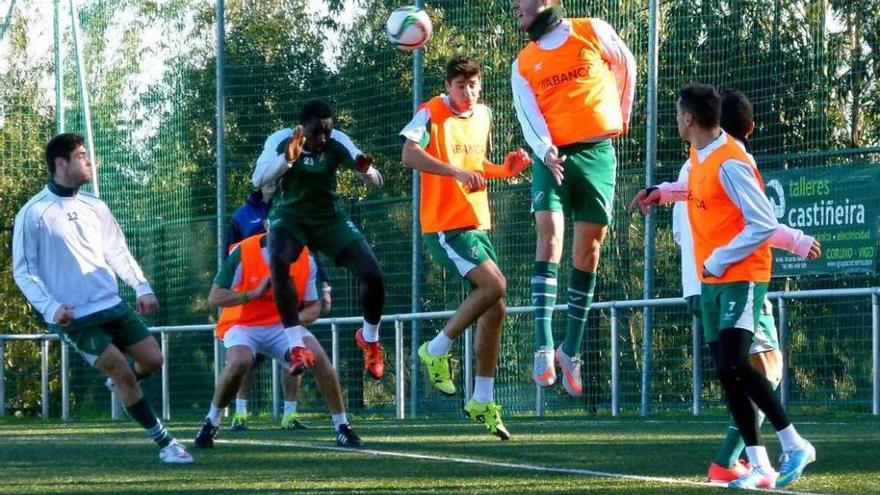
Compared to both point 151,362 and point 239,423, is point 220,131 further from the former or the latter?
point 151,362

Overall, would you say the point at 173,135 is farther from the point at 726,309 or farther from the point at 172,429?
the point at 726,309

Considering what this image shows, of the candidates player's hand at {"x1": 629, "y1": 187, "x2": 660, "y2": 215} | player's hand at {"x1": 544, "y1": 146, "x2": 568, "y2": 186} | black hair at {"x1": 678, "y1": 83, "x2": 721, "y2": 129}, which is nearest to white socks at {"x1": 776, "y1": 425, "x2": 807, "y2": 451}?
player's hand at {"x1": 629, "y1": 187, "x2": 660, "y2": 215}

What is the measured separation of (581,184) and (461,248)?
3.93ft

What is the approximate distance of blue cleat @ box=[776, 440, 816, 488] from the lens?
708 cm

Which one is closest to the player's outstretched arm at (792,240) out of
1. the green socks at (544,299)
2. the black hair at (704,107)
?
the black hair at (704,107)

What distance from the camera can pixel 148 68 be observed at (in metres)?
22.5

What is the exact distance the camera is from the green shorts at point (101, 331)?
9664mm

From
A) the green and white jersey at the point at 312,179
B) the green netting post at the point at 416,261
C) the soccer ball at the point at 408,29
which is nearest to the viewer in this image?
the green and white jersey at the point at 312,179

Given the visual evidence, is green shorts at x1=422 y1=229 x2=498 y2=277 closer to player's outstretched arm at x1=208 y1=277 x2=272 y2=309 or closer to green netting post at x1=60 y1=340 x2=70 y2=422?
player's outstretched arm at x1=208 y1=277 x2=272 y2=309

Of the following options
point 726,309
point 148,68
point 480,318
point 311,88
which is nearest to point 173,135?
point 148,68

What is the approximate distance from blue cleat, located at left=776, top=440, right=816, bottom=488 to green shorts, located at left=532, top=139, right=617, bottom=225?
3003mm

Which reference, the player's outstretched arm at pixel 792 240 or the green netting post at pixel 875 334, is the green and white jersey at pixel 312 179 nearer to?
the player's outstretched arm at pixel 792 240

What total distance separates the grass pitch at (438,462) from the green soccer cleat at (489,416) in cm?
11

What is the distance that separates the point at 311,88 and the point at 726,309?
1384 centimetres
